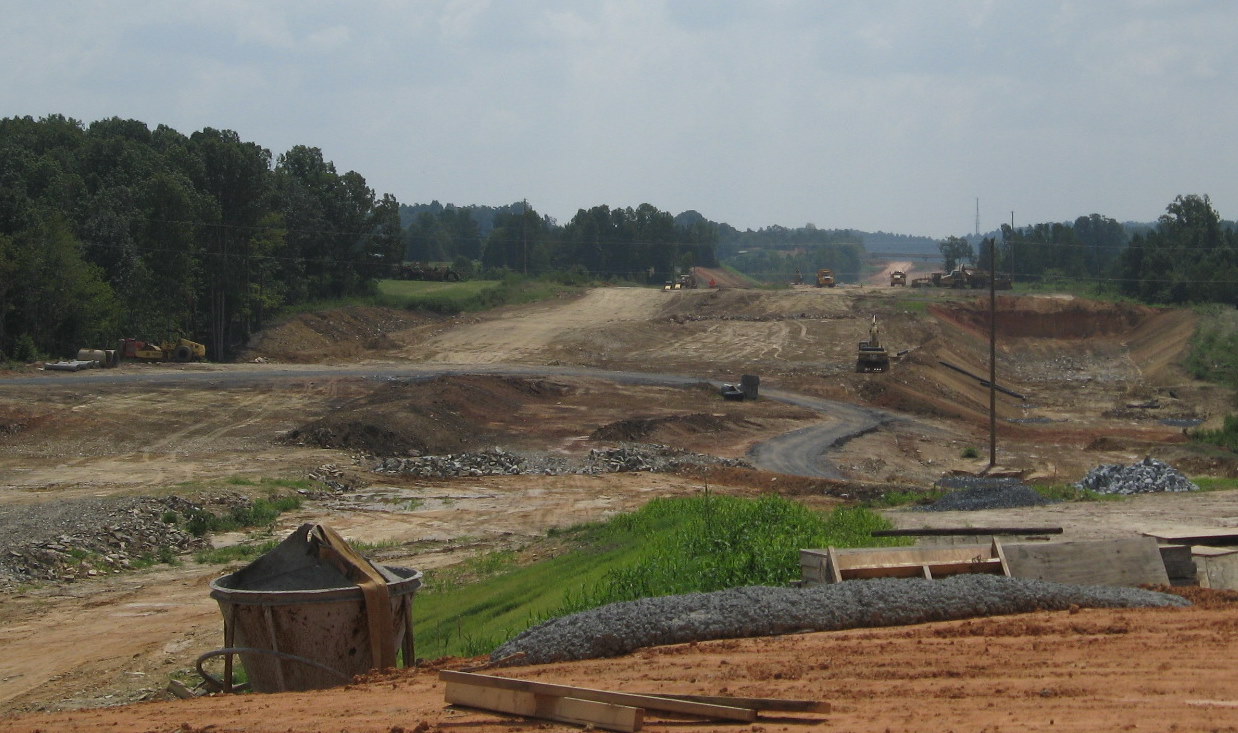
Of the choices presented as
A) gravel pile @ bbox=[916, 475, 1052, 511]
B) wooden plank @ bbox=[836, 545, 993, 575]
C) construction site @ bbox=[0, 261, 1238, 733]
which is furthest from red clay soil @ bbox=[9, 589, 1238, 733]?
gravel pile @ bbox=[916, 475, 1052, 511]

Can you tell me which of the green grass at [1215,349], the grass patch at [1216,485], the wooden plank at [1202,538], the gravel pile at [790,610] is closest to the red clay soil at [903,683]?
the gravel pile at [790,610]

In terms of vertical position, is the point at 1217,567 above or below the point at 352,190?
below

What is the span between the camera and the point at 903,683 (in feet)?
31.3

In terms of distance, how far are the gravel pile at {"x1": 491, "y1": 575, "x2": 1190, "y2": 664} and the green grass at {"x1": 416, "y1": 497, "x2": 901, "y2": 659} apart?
2.06 metres

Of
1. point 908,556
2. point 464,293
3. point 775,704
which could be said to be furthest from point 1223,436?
point 464,293

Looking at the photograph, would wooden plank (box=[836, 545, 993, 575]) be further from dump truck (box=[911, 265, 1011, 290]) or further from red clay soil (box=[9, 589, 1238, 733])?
dump truck (box=[911, 265, 1011, 290])

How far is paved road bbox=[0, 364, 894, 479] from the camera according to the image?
42.7 metres

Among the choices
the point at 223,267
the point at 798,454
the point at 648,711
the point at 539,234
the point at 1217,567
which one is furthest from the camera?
the point at 539,234

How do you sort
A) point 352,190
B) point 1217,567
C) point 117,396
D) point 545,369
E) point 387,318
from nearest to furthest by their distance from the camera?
point 1217,567
point 117,396
point 545,369
point 387,318
point 352,190

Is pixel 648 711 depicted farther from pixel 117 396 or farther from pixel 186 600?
pixel 117 396

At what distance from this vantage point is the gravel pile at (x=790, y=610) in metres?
Result: 12.2

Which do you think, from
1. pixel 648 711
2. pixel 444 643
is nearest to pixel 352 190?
pixel 444 643

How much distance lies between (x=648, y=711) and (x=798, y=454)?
34815mm

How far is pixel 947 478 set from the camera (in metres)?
38.4
